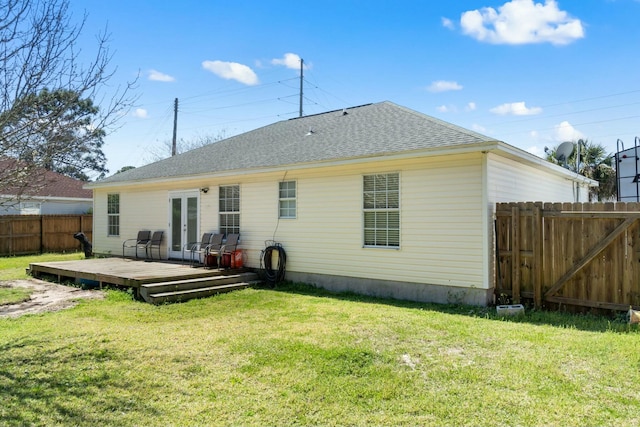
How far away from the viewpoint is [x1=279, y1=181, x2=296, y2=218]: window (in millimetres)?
9867

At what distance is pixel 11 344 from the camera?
16.7ft

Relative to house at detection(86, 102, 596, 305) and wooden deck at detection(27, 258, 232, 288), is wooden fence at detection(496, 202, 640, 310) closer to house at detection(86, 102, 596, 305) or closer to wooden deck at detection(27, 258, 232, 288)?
house at detection(86, 102, 596, 305)

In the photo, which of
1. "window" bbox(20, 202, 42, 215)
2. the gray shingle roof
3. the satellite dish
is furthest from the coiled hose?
"window" bbox(20, 202, 42, 215)

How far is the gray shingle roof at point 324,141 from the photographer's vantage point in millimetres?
8227

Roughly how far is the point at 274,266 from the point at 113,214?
25.7ft

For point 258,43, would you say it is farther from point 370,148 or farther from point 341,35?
point 370,148

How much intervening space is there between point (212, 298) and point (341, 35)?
341 inches

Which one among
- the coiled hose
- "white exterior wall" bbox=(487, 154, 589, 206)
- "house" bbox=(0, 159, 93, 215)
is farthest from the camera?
"house" bbox=(0, 159, 93, 215)

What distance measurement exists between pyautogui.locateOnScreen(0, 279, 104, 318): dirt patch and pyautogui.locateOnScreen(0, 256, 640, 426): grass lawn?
30.4 inches

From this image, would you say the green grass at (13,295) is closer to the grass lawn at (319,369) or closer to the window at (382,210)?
the grass lawn at (319,369)

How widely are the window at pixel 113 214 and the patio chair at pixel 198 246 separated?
3.94 metres

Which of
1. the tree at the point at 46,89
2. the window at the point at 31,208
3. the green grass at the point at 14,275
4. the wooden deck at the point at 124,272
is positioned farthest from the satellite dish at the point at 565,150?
the window at the point at 31,208

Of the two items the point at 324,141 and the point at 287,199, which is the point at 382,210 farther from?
the point at 324,141

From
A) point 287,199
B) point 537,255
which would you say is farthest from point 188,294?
point 537,255
